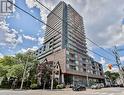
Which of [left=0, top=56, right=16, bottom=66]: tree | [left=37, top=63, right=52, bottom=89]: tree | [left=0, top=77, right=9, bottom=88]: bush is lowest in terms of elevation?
[left=0, top=77, right=9, bottom=88]: bush

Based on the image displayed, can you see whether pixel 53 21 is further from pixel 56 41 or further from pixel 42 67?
pixel 42 67

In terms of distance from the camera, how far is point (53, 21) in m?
127

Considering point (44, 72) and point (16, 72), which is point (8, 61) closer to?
point (16, 72)

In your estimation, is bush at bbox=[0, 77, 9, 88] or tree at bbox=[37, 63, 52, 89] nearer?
tree at bbox=[37, 63, 52, 89]

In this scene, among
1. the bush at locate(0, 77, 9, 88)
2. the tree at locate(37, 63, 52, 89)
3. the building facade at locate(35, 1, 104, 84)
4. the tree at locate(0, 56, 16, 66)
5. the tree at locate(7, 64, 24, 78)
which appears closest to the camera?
the tree at locate(37, 63, 52, 89)

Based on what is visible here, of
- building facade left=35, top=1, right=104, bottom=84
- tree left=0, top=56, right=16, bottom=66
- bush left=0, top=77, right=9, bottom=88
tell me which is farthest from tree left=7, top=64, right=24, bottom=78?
building facade left=35, top=1, right=104, bottom=84

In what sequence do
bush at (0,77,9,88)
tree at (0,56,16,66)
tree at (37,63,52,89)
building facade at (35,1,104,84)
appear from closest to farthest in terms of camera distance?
tree at (37,63,52,89)
bush at (0,77,9,88)
tree at (0,56,16,66)
building facade at (35,1,104,84)

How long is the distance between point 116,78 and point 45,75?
2593 inches

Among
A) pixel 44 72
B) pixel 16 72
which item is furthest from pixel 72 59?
pixel 16 72

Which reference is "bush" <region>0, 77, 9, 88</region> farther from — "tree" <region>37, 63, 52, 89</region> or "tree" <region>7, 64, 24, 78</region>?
"tree" <region>37, 63, 52, 89</region>

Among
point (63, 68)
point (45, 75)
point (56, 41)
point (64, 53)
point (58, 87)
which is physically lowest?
point (58, 87)

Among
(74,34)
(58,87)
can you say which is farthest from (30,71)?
(74,34)

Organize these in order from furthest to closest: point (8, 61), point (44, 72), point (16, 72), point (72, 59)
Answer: point (72, 59) → point (8, 61) → point (16, 72) → point (44, 72)

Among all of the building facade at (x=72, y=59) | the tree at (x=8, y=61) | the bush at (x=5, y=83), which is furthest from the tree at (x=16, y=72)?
the building facade at (x=72, y=59)
